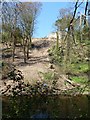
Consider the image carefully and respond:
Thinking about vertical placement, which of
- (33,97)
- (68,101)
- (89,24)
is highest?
(89,24)

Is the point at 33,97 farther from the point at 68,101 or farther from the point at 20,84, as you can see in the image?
the point at 68,101

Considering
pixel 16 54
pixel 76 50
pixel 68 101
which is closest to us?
pixel 76 50

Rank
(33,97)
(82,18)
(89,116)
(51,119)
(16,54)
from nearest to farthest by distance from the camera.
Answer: (82,18)
(33,97)
(51,119)
(89,116)
(16,54)

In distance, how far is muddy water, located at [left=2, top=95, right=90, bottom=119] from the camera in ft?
14.3

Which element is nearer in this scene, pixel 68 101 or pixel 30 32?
pixel 68 101

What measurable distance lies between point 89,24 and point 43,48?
1746 centimetres

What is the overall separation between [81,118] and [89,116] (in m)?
0.28

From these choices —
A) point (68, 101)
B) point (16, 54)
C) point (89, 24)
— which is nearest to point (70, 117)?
point (68, 101)

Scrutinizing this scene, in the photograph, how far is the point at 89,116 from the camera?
6.16 meters

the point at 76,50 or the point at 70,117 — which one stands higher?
the point at 76,50

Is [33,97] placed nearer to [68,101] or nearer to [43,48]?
[68,101]

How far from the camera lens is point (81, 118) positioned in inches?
235

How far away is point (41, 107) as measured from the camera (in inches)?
200

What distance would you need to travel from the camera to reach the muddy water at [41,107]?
4.35m
